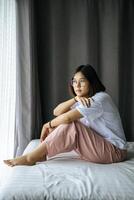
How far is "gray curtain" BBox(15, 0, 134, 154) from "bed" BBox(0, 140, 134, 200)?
1.03m

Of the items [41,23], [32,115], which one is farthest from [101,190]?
[41,23]

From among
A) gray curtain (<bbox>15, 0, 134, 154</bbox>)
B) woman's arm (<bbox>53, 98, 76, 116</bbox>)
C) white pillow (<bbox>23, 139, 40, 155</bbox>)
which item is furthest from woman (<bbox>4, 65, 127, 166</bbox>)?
gray curtain (<bbox>15, 0, 134, 154</bbox>)

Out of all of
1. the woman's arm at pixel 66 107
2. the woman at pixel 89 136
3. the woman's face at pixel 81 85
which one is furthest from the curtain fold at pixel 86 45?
the woman at pixel 89 136

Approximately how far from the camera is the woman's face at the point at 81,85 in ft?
8.27

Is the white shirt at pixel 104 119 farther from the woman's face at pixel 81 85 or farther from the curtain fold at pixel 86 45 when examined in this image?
the curtain fold at pixel 86 45

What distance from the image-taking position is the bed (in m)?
1.81

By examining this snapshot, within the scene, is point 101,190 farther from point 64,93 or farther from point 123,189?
point 64,93

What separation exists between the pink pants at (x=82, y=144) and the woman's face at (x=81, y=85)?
29 cm

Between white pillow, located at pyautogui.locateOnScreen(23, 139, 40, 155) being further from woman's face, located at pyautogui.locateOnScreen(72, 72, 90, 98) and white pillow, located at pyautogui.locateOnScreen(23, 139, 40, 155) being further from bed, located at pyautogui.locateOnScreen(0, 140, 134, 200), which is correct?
woman's face, located at pyautogui.locateOnScreen(72, 72, 90, 98)

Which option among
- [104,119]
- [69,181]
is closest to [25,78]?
[104,119]

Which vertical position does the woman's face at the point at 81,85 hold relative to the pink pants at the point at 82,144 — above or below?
above

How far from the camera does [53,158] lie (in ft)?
8.19

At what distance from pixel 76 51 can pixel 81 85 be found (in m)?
0.87

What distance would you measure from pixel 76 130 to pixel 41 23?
1.44 m
